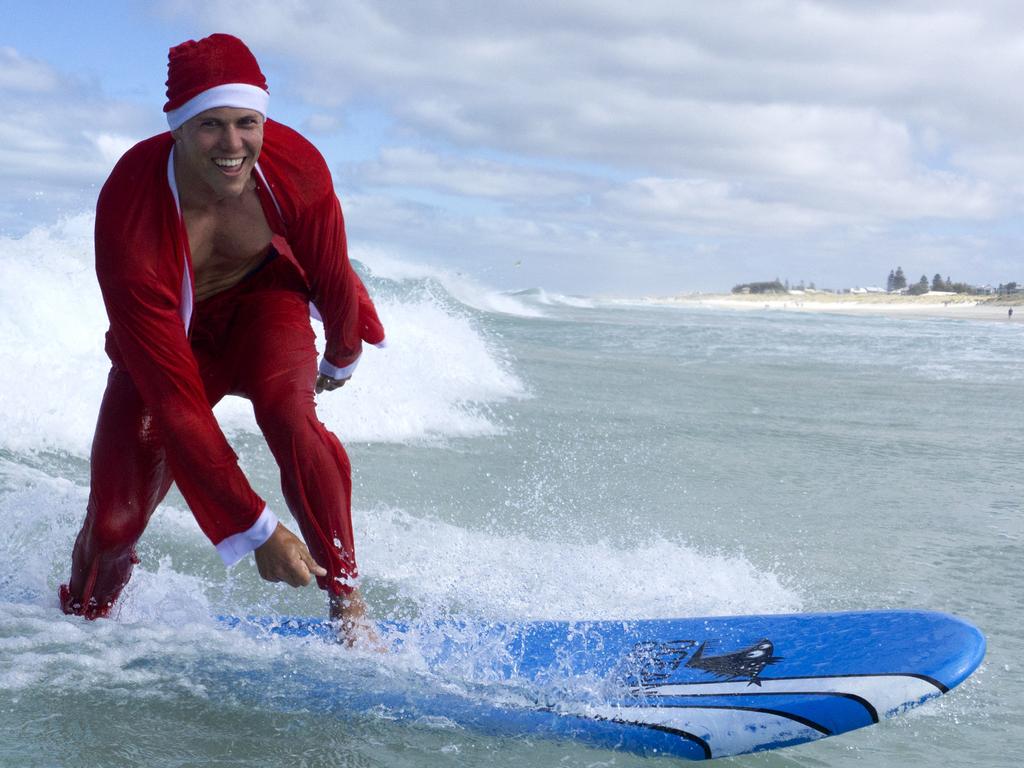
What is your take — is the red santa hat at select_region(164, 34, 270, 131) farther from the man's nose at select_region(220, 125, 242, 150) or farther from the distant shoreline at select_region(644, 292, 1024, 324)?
the distant shoreline at select_region(644, 292, 1024, 324)

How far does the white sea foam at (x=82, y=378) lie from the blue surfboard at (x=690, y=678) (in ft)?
15.2

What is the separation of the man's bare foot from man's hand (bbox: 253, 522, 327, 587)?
441 mm

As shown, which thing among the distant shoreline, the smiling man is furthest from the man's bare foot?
the distant shoreline

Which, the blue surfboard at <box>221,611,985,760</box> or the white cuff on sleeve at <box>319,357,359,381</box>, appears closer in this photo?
the blue surfboard at <box>221,611,985,760</box>

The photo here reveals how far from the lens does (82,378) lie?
28.5 feet

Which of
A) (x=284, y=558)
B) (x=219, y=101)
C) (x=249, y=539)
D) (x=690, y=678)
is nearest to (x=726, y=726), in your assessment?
(x=690, y=678)

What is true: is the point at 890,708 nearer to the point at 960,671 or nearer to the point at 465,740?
the point at 960,671

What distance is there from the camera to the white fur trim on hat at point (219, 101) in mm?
2900

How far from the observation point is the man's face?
294cm

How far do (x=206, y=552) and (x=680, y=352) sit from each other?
58.4 ft

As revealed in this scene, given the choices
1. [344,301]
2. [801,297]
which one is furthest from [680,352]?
[801,297]

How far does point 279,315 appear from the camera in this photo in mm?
3439

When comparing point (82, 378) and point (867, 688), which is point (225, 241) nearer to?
point (867, 688)

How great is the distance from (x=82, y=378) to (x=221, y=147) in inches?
248
